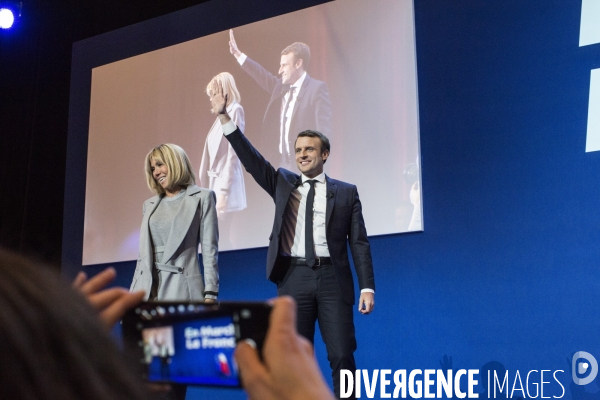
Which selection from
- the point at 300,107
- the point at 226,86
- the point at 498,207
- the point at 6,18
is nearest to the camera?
the point at 498,207

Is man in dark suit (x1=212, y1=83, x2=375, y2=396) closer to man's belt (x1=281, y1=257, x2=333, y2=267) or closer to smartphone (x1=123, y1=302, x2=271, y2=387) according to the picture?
man's belt (x1=281, y1=257, x2=333, y2=267)

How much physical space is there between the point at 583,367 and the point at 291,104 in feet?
8.03

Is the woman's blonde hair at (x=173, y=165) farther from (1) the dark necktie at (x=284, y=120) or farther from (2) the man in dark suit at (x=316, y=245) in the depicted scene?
(1) the dark necktie at (x=284, y=120)

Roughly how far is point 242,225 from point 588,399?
2427mm

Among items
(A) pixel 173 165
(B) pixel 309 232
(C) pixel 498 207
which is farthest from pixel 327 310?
(C) pixel 498 207

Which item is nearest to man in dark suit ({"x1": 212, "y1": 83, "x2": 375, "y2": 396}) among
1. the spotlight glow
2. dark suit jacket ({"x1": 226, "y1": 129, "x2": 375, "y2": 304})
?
dark suit jacket ({"x1": 226, "y1": 129, "x2": 375, "y2": 304})

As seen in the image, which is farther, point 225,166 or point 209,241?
point 225,166

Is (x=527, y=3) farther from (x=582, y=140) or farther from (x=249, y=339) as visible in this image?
(x=249, y=339)

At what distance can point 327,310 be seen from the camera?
3121mm

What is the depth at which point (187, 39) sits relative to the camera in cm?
523

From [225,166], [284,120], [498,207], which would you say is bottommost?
[498,207]

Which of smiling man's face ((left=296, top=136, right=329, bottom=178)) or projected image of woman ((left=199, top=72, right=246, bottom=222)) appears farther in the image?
projected image of woman ((left=199, top=72, right=246, bottom=222))

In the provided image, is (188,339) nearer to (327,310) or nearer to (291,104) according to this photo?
(327,310)

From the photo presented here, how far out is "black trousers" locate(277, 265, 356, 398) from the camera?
3.09 meters
